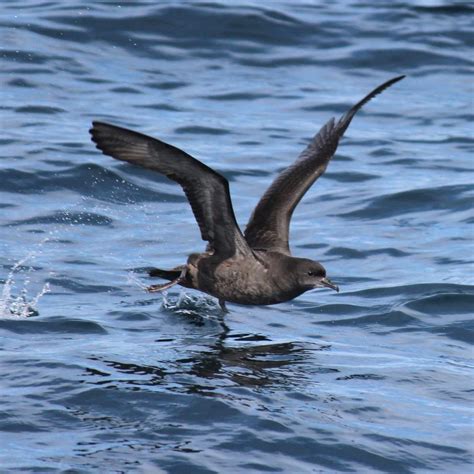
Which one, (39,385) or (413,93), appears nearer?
(39,385)

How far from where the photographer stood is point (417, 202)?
41.7 ft

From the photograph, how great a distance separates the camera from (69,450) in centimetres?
632

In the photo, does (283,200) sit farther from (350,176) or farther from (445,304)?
(350,176)

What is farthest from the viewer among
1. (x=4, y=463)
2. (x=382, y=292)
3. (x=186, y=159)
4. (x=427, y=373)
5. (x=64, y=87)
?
(x=64, y=87)

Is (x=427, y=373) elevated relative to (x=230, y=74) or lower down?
lower down

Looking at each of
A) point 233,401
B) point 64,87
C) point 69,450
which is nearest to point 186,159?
point 233,401

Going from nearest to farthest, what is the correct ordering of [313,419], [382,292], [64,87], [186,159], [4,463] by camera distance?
[4,463], [313,419], [186,159], [382,292], [64,87]

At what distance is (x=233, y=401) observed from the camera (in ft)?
23.3

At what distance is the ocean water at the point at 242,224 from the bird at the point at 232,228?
14.9 inches

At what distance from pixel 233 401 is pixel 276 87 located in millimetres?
9539

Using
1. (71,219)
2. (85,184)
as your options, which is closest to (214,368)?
(71,219)

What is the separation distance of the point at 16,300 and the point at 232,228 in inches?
69.2

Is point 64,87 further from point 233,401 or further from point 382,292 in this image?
point 233,401

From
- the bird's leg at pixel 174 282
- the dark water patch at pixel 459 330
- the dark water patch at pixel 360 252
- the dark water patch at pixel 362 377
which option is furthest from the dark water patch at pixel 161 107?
the dark water patch at pixel 362 377
